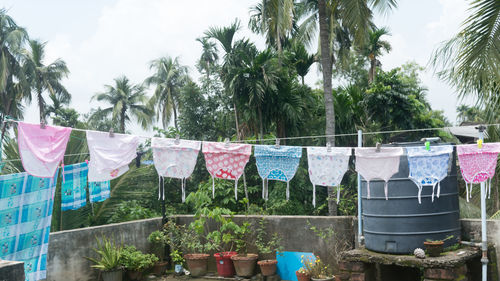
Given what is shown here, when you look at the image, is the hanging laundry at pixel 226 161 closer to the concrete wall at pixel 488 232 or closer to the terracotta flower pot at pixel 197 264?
the terracotta flower pot at pixel 197 264

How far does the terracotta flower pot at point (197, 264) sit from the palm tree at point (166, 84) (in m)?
22.5

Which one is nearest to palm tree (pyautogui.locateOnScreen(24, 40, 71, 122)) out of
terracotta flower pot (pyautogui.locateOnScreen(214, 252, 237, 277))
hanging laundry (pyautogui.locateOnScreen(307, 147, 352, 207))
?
terracotta flower pot (pyautogui.locateOnScreen(214, 252, 237, 277))

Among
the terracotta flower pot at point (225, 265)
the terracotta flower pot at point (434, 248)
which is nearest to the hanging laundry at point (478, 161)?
the terracotta flower pot at point (434, 248)

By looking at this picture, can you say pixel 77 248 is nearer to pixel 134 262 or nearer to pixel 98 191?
pixel 134 262

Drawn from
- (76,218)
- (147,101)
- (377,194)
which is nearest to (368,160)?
(377,194)

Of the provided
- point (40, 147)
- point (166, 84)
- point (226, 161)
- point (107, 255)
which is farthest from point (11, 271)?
point (166, 84)

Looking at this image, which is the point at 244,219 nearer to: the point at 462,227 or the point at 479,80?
the point at 462,227

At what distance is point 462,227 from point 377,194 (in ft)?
4.48

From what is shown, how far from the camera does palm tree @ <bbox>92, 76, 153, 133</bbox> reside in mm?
33312

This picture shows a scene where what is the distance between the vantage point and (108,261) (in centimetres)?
682

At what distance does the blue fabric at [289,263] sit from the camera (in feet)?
23.2

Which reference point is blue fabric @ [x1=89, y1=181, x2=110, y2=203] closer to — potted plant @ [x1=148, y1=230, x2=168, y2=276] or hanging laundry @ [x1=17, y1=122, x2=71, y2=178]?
potted plant @ [x1=148, y1=230, x2=168, y2=276]

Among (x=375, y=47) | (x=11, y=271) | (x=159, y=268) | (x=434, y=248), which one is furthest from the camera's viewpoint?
(x=375, y=47)

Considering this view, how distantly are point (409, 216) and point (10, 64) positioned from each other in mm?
21823
